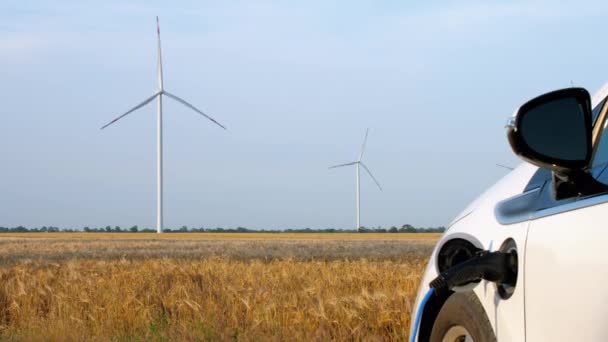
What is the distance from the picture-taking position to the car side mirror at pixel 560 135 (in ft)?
9.48

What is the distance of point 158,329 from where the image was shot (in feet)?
32.3

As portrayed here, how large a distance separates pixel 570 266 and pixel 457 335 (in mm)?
927

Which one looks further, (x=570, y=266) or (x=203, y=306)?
(x=203, y=306)

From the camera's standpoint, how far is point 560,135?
290cm

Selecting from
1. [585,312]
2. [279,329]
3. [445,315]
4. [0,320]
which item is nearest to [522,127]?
[585,312]

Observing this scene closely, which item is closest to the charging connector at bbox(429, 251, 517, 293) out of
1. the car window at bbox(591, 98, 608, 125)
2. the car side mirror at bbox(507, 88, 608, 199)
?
the car side mirror at bbox(507, 88, 608, 199)

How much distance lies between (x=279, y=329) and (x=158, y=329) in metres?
1.33

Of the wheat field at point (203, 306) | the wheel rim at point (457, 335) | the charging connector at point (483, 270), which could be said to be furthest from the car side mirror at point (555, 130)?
the wheat field at point (203, 306)

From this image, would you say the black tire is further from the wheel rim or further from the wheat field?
the wheat field

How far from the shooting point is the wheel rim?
11.8ft

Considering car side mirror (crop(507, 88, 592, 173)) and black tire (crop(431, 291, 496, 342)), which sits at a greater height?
car side mirror (crop(507, 88, 592, 173))

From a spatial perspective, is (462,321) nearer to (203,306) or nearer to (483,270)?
(483,270)

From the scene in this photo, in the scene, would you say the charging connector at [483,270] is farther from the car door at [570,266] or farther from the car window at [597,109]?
the car window at [597,109]

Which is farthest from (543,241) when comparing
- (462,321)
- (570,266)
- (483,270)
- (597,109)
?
(462,321)
